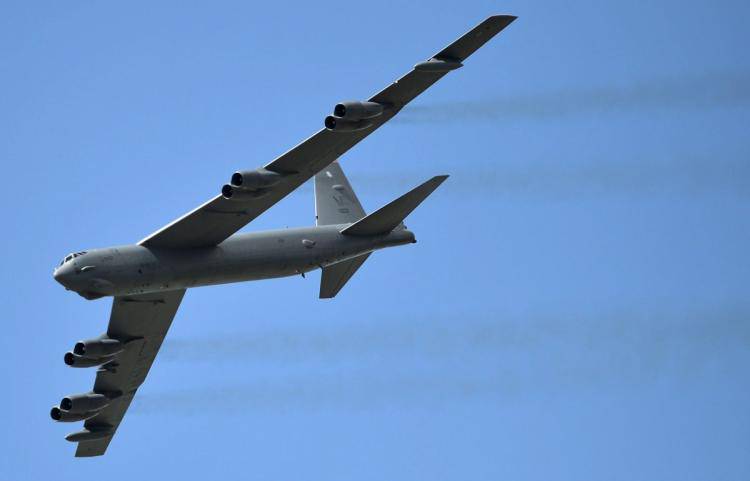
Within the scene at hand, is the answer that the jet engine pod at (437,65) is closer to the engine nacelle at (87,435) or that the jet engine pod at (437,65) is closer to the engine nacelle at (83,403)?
the engine nacelle at (83,403)

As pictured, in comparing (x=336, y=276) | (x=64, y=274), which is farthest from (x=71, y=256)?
(x=336, y=276)

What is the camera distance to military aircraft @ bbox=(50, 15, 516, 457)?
49.5 meters

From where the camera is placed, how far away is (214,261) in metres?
51.9

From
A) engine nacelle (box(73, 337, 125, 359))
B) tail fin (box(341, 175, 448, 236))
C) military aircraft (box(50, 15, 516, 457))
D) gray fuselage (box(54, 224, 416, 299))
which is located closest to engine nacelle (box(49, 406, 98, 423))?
military aircraft (box(50, 15, 516, 457))

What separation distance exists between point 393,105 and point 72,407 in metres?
18.7

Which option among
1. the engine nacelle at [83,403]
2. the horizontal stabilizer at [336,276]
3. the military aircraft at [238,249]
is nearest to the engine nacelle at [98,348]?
the military aircraft at [238,249]

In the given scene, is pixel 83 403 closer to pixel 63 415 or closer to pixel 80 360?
pixel 63 415

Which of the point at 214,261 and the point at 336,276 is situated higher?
Answer: the point at 214,261

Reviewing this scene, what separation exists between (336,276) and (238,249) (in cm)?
659

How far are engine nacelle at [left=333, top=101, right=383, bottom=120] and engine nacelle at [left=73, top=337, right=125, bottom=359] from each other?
44.9ft

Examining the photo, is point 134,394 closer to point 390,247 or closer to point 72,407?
point 72,407

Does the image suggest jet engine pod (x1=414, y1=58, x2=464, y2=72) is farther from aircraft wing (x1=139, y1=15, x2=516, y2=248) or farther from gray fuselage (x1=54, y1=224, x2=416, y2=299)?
gray fuselage (x1=54, y1=224, x2=416, y2=299)

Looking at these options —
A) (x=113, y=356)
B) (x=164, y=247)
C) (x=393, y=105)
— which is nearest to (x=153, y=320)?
(x=113, y=356)

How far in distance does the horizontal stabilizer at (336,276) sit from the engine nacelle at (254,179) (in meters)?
8.49
